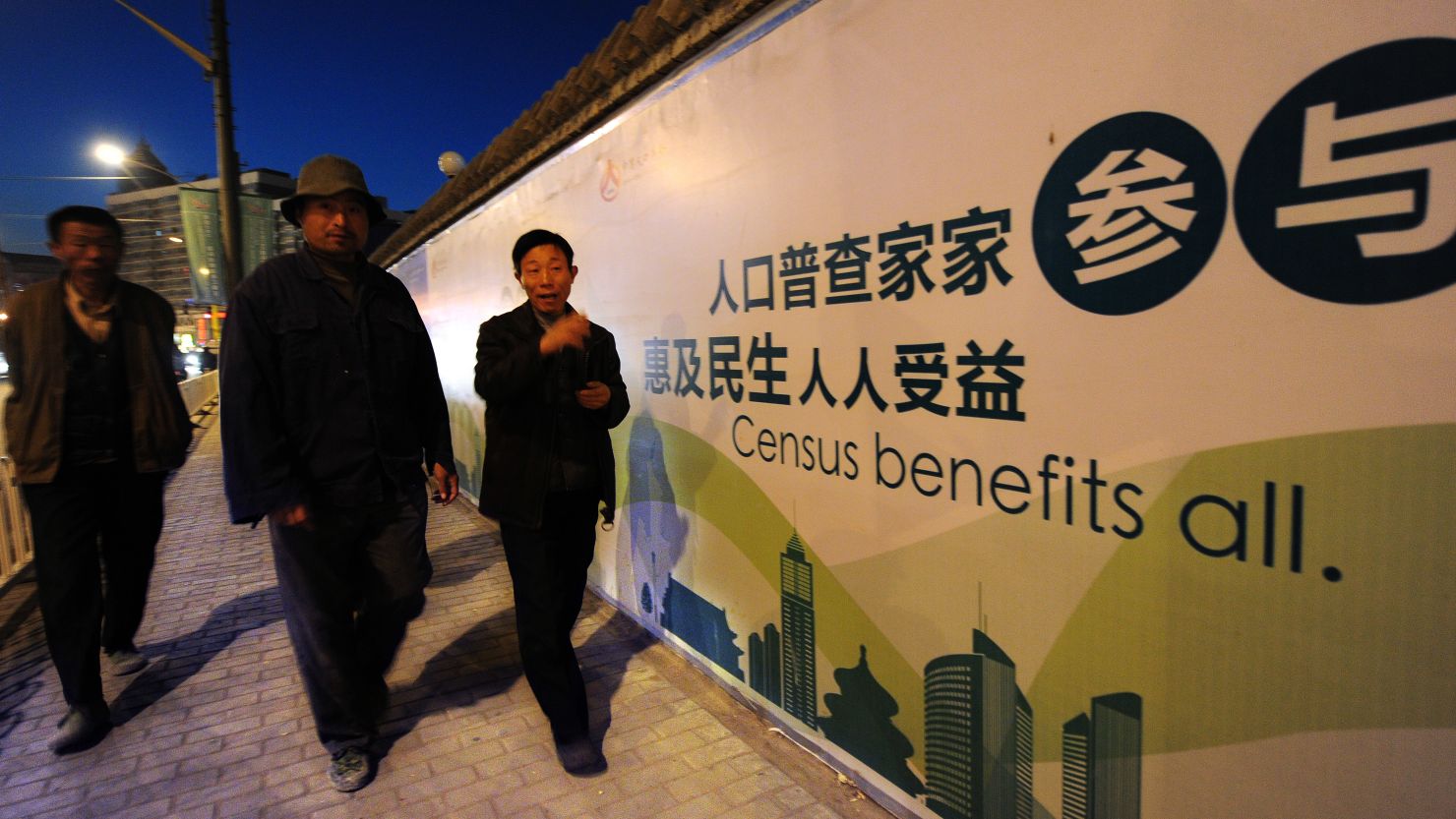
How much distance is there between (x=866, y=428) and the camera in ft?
7.74

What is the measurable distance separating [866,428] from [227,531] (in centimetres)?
662

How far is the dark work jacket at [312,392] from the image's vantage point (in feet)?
7.90

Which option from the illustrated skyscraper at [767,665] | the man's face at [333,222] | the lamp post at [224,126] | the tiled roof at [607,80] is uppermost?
the lamp post at [224,126]

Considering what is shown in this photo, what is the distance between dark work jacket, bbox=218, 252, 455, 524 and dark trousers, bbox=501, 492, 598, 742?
0.55 meters

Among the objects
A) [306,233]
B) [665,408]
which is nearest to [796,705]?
[665,408]

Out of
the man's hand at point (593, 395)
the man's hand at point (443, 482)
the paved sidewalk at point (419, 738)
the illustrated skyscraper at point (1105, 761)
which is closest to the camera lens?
the illustrated skyscraper at point (1105, 761)

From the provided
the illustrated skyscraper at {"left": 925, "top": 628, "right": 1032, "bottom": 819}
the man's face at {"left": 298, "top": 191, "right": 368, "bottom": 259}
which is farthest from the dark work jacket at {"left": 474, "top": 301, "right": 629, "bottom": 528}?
the illustrated skyscraper at {"left": 925, "top": 628, "right": 1032, "bottom": 819}

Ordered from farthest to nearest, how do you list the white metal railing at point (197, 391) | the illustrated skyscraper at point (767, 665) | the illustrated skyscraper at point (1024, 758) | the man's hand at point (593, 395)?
the white metal railing at point (197, 391), the illustrated skyscraper at point (767, 665), the man's hand at point (593, 395), the illustrated skyscraper at point (1024, 758)

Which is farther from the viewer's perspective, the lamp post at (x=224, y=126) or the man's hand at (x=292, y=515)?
the lamp post at (x=224, y=126)

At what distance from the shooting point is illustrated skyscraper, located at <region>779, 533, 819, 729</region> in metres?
2.72

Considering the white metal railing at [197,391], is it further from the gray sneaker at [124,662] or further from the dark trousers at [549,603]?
the dark trousers at [549,603]

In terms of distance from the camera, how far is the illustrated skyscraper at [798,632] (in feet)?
8.91

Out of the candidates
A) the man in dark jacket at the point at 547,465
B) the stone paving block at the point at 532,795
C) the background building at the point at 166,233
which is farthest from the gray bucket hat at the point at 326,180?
the background building at the point at 166,233

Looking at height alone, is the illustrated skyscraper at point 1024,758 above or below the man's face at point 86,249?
below
